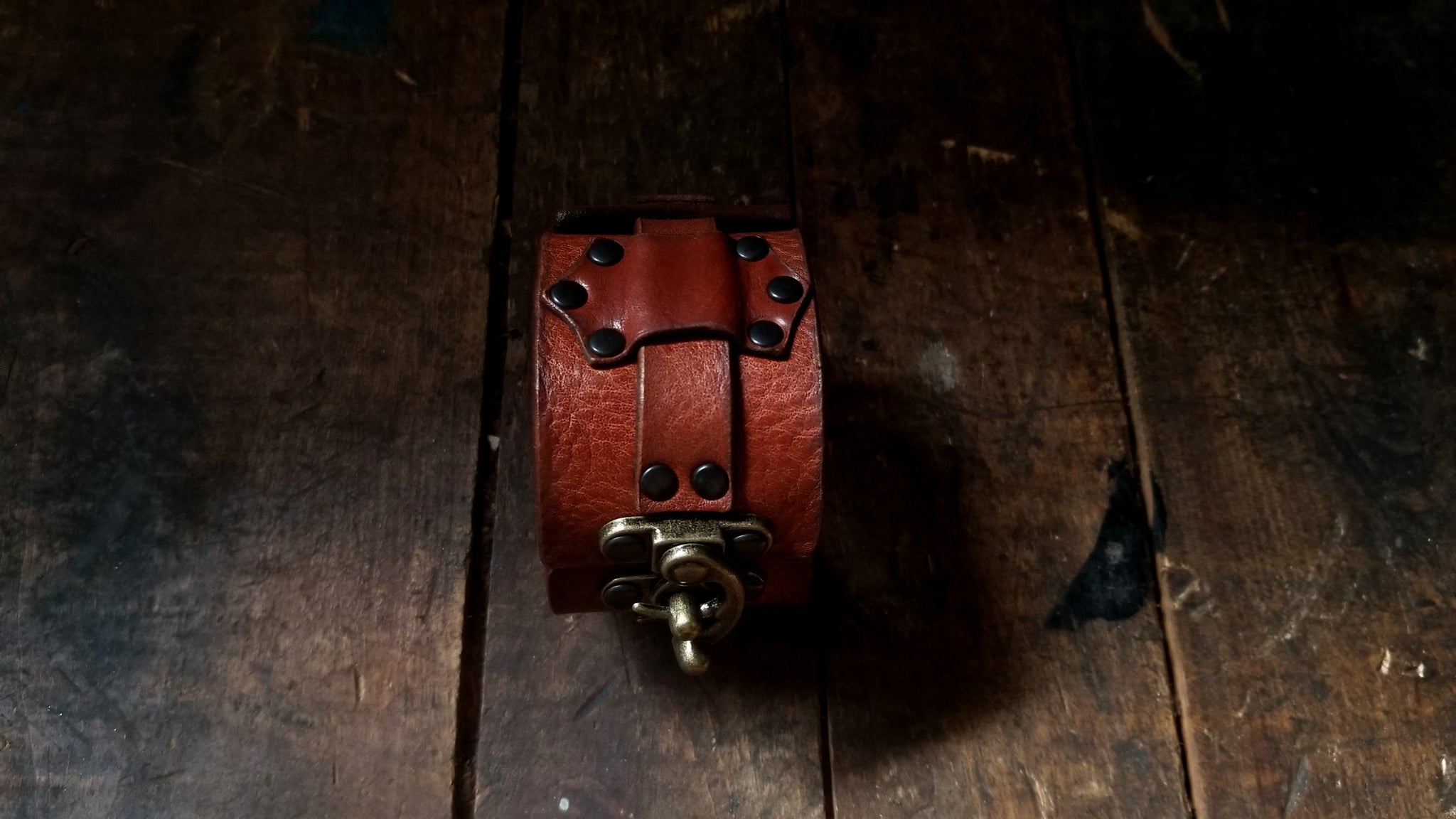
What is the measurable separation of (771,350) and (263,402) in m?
0.49

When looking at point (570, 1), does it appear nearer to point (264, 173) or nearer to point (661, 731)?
point (264, 173)

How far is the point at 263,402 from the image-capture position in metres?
0.95

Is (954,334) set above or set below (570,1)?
below

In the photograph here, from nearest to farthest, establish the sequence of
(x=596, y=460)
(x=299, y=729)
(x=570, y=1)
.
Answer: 1. (x=596, y=460)
2. (x=299, y=729)
3. (x=570, y=1)

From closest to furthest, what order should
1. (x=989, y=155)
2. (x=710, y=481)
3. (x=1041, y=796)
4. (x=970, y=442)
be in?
(x=710, y=481), (x=1041, y=796), (x=970, y=442), (x=989, y=155)

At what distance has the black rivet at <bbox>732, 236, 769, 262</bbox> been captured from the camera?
2.68 feet

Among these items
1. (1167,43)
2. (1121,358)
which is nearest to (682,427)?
(1121,358)

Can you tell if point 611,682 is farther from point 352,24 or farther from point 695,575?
point 352,24

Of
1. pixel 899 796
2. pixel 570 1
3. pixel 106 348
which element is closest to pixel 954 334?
pixel 899 796

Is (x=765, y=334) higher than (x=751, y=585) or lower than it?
higher

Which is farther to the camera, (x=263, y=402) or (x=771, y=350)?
(x=263, y=402)

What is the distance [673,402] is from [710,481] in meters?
0.06

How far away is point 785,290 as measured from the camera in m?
0.79

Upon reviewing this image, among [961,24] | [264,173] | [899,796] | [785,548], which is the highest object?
[961,24]
